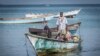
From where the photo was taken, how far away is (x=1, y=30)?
15.9ft

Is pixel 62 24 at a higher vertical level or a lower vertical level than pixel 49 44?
higher

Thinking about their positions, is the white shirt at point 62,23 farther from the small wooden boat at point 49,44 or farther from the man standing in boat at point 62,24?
the small wooden boat at point 49,44

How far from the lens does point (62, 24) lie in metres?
4.82

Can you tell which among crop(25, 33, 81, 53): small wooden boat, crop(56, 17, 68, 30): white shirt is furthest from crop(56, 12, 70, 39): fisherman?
crop(25, 33, 81, 53): small wooden boat

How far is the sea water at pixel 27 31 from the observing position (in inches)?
188

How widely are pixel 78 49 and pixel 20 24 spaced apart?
2.73 ft

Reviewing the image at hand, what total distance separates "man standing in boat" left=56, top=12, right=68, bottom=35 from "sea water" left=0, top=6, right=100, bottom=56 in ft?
0.19

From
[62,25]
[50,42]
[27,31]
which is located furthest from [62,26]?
[27,31]

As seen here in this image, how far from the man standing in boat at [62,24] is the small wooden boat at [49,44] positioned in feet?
0.47

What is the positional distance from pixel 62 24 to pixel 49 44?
1.02 feet

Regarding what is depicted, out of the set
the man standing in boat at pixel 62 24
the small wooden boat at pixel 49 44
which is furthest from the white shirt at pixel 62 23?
the small wooden boat at pixel 49 44

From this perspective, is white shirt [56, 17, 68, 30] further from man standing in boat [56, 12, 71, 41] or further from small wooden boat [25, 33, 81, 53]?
small wooden boat [25, 33, 81, 53]

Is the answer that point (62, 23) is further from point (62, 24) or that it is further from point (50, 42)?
point (50, 42)

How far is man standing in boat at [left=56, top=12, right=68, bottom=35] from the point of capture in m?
4.80
